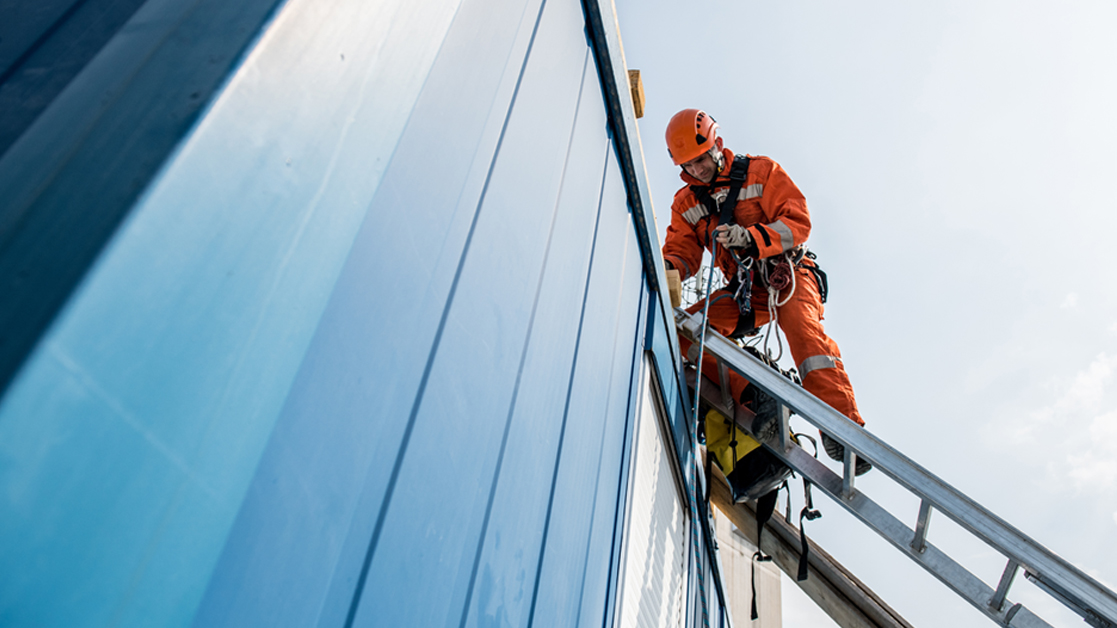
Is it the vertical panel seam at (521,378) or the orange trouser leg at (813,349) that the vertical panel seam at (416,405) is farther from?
the orange trouser leg at (813,349)

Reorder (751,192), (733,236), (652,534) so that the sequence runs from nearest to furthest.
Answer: (652,534), (733,236), (751,192)

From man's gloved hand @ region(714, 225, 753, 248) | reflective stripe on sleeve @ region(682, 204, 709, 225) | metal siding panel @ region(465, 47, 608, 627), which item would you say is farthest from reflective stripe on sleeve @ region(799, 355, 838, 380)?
metal siding panel @ region(465, 47, 608, 627)

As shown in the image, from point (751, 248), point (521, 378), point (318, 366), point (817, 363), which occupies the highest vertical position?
point (318, 366)

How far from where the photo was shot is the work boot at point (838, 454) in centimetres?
352

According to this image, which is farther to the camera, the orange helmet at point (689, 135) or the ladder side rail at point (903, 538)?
the orange helmet at point (689, 135)

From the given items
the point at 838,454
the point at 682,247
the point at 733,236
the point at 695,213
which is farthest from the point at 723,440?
the point at 695,213

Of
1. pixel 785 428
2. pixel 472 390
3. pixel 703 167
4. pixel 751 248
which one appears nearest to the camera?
pixel 472 390

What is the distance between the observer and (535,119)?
4.42 feet

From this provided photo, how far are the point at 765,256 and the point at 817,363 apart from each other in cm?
74

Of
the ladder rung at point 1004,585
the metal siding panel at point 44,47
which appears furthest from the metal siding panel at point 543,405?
the ladder rung at point 1004,585

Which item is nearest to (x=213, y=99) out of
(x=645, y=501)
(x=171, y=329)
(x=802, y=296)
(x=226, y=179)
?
(x=226, y=179)

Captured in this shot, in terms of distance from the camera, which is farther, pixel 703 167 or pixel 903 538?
pixel 703 167

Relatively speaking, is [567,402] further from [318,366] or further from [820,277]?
[820,277]

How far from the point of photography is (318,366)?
627 millimetres
